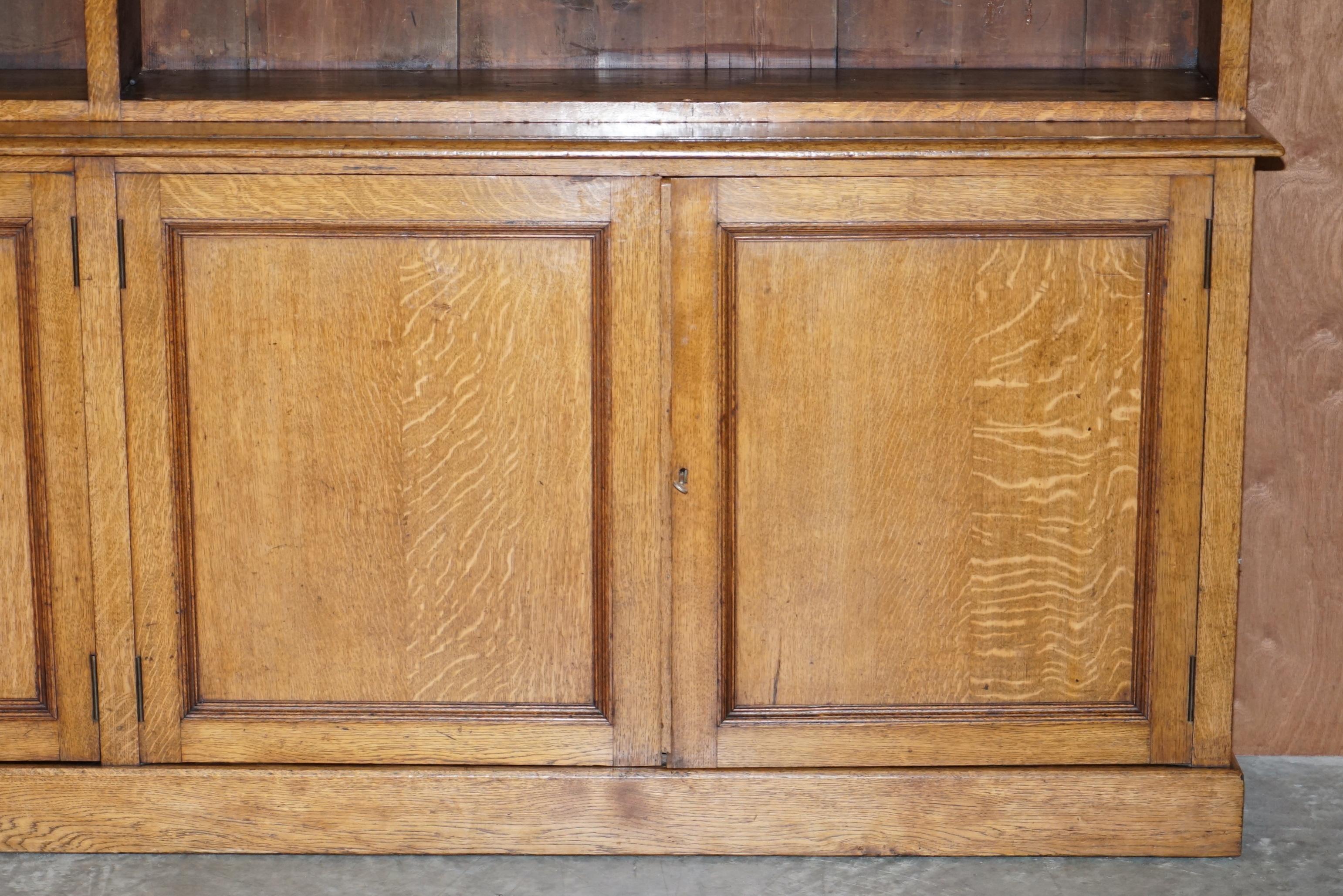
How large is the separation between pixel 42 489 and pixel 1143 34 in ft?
6.06

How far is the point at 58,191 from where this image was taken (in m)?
2.33

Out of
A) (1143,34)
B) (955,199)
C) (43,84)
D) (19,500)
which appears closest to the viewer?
(955,199)

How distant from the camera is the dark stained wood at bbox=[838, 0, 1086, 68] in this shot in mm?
2773

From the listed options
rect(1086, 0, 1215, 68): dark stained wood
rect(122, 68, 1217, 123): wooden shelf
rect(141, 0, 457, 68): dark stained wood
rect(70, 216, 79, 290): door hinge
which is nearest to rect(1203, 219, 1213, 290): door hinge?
rect(122, 68, 1217, 123): wooden shelf

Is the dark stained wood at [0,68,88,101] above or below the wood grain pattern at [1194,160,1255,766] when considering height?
above

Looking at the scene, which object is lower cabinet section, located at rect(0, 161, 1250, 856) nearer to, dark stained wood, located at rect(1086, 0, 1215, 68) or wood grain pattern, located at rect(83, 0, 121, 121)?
wood grain pattern, located at rect(83, 0, 121, 121)

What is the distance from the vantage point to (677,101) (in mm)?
2410

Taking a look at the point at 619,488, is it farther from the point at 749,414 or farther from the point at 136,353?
the point at 136,353

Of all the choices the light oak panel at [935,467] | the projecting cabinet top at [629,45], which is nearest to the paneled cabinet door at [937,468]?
the light oak panel at [935,467]

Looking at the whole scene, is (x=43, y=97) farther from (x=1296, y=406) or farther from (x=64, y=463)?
(x=1296, y=406)

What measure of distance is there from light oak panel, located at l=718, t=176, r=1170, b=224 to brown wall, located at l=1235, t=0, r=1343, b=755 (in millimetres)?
521

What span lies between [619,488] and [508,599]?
0.75 ft

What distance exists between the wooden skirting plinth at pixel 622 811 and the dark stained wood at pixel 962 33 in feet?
3.76

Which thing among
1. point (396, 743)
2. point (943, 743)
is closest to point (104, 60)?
point (396, 743)
